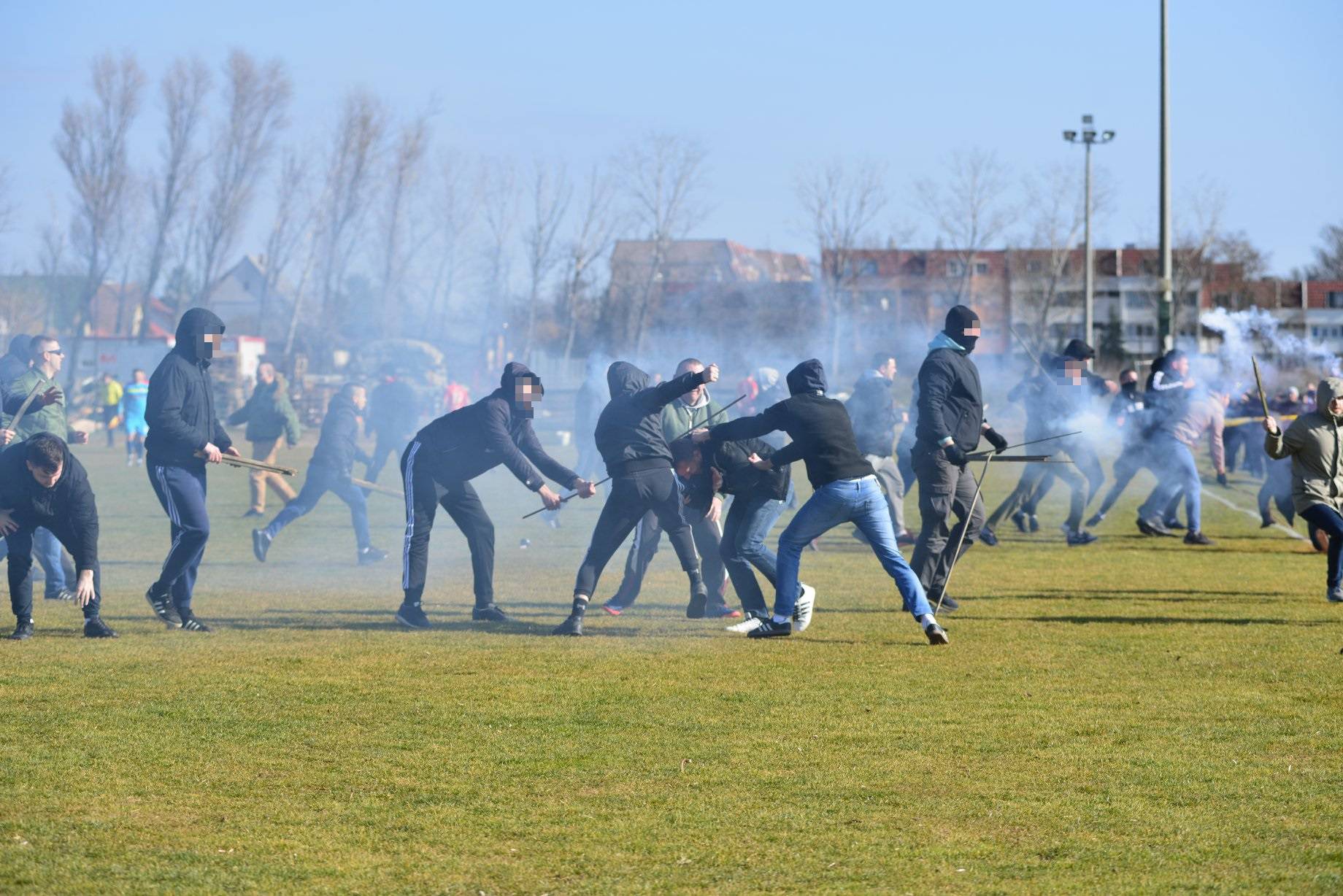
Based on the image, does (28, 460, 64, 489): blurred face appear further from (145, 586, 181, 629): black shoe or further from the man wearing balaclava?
the man wearing balaclava

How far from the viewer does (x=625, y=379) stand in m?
9.90

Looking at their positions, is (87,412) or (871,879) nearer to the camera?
(871,879)

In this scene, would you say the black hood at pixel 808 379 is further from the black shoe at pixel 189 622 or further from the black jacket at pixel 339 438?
the black jacket at pixel 339 438

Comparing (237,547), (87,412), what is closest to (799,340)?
(87,412)

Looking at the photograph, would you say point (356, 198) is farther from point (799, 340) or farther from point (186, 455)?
point (186, 455)

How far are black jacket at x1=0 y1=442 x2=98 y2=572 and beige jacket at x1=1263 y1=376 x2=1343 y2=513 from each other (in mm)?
7674

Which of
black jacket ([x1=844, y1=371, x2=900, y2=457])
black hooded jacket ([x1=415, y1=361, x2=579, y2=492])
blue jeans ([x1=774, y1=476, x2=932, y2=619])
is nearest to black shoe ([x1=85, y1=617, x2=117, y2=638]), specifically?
black hooded jacket ([x1=415, y1=361, x2=579, y2=492])

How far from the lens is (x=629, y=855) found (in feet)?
15.9

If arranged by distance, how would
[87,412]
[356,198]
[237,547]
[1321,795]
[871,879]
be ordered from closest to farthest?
[871,879], [1321,795], [237,547], [87,412], [356,198]

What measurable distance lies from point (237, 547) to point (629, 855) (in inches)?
433

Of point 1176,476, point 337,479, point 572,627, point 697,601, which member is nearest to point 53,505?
point 572,627

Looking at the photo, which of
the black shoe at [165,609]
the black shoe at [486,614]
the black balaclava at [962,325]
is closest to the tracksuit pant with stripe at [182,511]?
the black shoe at [165,609]

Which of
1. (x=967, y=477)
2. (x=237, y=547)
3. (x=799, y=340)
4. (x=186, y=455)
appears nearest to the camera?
(x=186, y=455)

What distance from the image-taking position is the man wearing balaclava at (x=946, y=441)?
10.1 m
